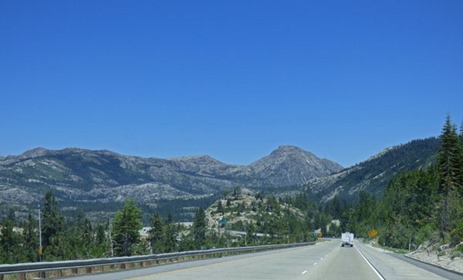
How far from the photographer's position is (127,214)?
113 meters

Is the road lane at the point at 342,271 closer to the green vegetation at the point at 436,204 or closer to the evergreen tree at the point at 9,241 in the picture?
the green vegetation at the point at 436,204

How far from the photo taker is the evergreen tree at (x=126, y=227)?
112688 mm

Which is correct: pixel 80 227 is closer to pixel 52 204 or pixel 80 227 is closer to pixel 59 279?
pixel 52 204

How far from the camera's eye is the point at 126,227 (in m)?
112

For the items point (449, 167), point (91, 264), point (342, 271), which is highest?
point (449, 167)

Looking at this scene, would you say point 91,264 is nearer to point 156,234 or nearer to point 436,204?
point 436,204

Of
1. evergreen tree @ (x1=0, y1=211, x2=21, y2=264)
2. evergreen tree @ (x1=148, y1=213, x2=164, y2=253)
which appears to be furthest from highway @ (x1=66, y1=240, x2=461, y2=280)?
evergreen tree @ (x1=0, y1=211, x2=21, y2=264)

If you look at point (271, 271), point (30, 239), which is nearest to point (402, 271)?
point (271, 271)

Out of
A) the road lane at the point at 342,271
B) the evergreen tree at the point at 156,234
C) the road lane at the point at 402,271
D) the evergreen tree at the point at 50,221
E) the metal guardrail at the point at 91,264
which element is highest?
the evergreen tree at the point at 50,221

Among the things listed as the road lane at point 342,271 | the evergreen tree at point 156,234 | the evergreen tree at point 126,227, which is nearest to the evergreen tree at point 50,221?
the evergreen tree at point 126,227

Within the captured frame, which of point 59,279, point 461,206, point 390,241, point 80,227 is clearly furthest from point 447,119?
point 80,227

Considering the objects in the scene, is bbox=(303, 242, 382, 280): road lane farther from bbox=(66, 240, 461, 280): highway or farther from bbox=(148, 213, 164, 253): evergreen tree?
bbox=(148, 213, 164, 253): evergreen tree

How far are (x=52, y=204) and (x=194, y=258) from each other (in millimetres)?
91768

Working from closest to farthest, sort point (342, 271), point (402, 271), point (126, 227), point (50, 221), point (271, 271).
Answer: point (271, 271) < point (342, 271) < point (402, 271) < point (126, 227) < point (50, 221)
